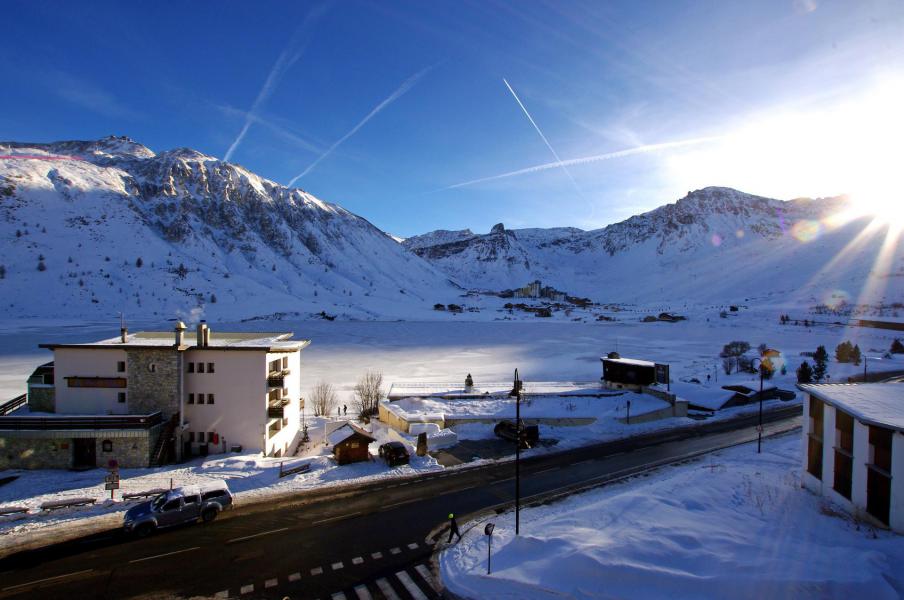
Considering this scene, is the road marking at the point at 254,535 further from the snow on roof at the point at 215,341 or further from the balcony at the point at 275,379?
the snow on roof at the point at 215,341

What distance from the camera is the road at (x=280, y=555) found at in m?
13.8

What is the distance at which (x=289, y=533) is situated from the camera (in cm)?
1736

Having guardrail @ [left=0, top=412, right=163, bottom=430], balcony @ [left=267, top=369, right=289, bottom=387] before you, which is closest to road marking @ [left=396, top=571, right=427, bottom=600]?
balcony @ [left=267, top=369, right=289, bottom=387]

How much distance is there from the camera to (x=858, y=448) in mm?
16188

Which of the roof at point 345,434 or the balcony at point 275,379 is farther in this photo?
the balcony at point 275,379

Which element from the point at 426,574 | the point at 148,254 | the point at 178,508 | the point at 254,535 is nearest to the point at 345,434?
the point at 254,535

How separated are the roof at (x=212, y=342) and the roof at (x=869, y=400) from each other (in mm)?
27604

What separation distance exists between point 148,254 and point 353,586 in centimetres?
16078

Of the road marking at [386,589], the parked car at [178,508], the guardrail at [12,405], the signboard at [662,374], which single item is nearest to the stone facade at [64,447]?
the guardrail at [12,405]

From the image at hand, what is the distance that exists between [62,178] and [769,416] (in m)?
203

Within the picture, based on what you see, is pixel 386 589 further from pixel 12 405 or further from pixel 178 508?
pixel 12 405

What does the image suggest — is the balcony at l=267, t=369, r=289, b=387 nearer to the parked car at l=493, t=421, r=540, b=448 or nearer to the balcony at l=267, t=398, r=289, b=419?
the balcony at l=267, t=398, r=289, b=419

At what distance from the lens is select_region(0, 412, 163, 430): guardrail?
2352cm

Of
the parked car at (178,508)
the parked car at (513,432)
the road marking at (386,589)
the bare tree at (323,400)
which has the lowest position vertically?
the bare tree at (323,400)
